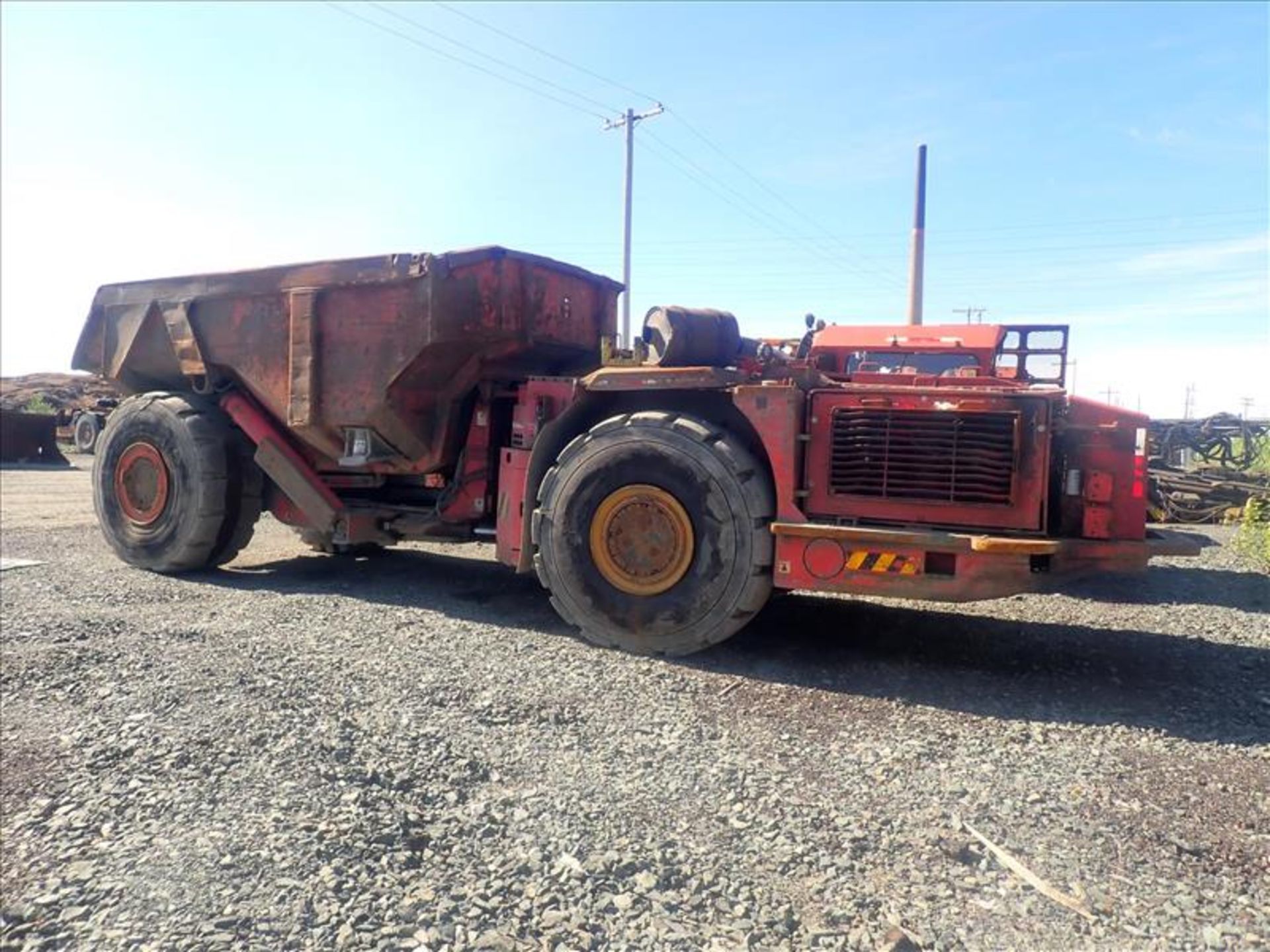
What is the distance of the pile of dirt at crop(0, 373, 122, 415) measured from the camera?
27.6 m

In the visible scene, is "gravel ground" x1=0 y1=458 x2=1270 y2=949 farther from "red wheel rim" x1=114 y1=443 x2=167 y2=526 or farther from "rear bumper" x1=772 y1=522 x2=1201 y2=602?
"red wheel rim" x1=114 y1=443 x2=167 y2=526

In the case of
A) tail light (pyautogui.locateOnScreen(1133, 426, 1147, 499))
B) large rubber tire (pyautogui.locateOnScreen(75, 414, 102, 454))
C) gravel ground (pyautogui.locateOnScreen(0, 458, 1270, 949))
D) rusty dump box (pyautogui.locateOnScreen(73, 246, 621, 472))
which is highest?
rusty dump box (pyautogui.locateOnScreen(73, 246, 621, 472))

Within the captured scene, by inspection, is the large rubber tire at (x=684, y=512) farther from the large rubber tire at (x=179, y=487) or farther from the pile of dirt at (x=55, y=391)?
the pile of dirt at (x=55, y=391)

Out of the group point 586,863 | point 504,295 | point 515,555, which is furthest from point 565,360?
point 586,863

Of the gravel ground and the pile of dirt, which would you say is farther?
the pile of dirt

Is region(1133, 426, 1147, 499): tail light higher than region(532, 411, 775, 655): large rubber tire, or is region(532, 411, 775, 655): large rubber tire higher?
region(1133, 426, 1147, 499): tail light

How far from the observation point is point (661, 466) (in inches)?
202

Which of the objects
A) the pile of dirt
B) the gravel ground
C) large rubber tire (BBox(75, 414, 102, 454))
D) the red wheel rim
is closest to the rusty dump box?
the red wheel rim

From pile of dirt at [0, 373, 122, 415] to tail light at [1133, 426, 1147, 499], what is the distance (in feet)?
89.9

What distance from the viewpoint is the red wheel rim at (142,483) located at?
296 inches

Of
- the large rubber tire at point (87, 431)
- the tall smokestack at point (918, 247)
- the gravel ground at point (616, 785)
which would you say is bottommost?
the gravel ground at point (616, 785)

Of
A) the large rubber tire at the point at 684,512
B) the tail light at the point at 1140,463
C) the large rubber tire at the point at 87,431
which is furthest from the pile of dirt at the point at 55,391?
the tail light at the point at 1140,463

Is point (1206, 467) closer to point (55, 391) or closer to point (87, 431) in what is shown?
point (87, 431)

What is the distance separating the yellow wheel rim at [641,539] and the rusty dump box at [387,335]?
185 centimetres
